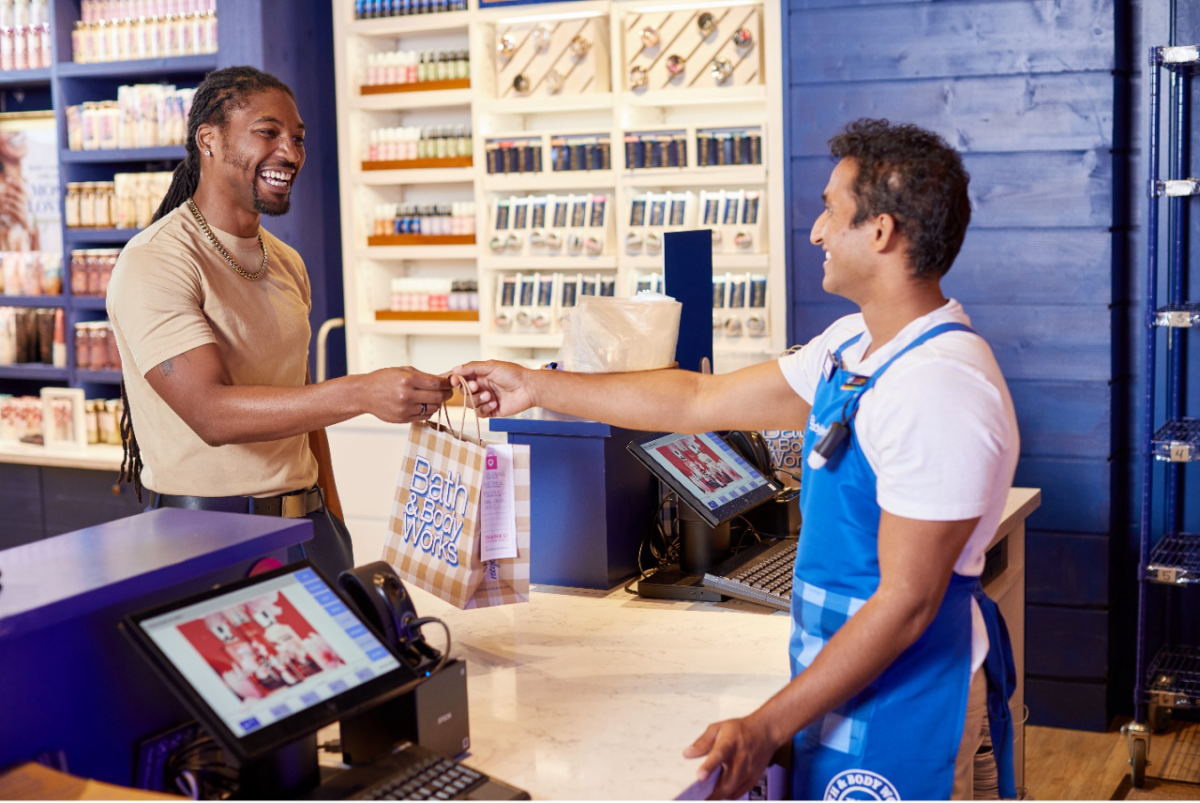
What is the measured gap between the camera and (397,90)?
18.3 feet

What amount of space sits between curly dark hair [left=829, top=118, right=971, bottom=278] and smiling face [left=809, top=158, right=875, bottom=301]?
0.01m

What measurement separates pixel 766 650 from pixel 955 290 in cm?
261

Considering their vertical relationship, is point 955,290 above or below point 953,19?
below

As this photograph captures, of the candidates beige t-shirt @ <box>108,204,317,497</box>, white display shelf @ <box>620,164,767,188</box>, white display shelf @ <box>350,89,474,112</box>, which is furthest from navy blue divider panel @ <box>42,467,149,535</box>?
beige t-shirt @ <box>108,204,317,497</box>

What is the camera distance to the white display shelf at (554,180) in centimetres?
519

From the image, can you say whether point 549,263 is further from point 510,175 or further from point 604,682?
point 604,682

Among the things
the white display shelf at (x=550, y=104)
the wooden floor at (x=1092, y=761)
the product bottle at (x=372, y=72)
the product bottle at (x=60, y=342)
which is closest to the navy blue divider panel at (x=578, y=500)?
the wooden floor at (x=1092, y=761)

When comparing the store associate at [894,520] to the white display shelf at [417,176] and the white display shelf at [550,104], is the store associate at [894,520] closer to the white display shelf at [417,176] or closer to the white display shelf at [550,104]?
the white display shelf at [550,104]

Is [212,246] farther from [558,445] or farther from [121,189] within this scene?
[121,189]

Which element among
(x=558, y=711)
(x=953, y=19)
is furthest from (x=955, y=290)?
(x=558, y=711)

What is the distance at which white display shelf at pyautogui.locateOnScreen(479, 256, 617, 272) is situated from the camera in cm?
521

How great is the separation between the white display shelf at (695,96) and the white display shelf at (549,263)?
0.65 meters

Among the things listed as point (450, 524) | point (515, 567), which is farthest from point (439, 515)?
point (515, 567)

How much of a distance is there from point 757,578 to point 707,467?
0.30 m
